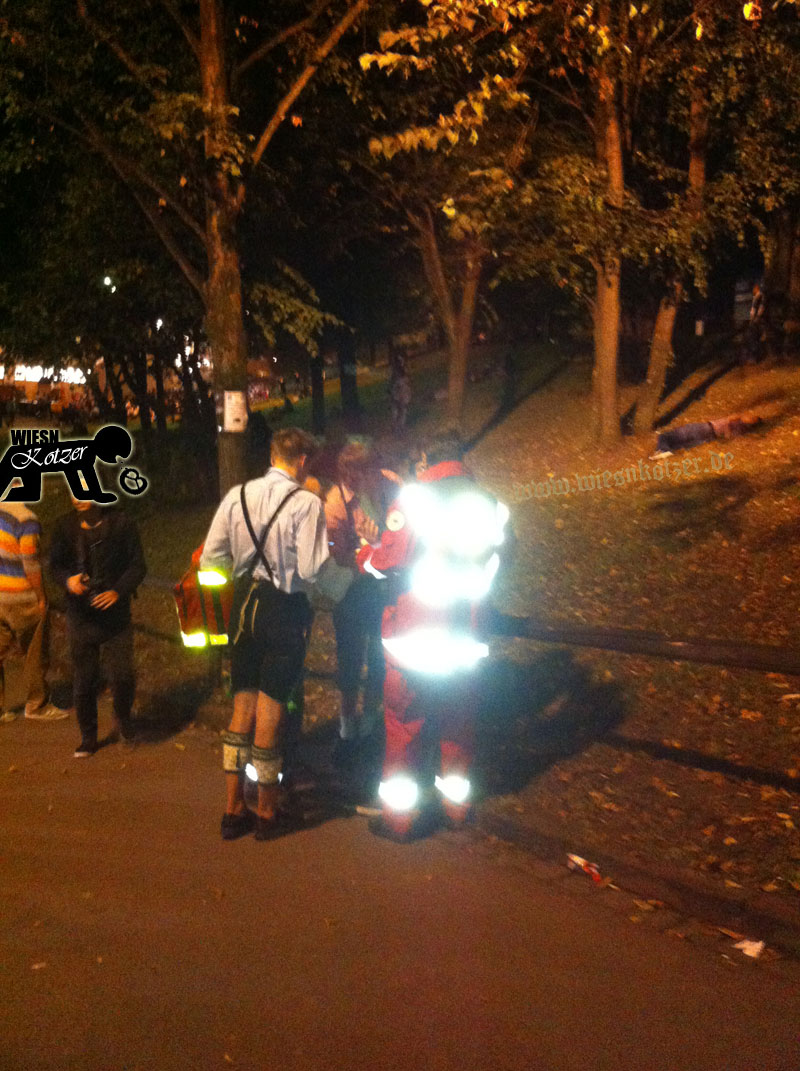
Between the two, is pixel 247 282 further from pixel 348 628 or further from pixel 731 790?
pixel 731 790

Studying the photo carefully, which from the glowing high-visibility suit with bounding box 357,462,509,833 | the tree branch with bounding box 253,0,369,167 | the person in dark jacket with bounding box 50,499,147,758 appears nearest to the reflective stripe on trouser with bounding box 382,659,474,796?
the glowing high-visibility suit with bounding box 357,462,509,833

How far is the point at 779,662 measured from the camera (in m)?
5.61

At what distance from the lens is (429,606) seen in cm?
621

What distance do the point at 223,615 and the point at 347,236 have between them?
14948mm

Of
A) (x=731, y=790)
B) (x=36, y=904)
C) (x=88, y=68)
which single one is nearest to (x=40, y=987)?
(x=36, y=904)

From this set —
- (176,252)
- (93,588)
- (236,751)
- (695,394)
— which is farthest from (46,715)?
(695,394)

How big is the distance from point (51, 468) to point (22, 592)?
3.39 meters

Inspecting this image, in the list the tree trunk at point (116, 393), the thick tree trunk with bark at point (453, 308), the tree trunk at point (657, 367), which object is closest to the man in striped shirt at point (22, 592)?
the tree trunk at point (657, 367)

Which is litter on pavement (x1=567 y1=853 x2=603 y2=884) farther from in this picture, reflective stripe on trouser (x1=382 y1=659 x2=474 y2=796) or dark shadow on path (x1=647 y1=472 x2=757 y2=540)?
dark shadow on path (x1=647 y1=472 x2=757 y2=540)

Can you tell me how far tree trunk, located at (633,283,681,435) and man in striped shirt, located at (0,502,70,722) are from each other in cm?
1159

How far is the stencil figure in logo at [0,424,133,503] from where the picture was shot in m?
8.27

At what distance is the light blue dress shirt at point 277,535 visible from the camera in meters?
6.19

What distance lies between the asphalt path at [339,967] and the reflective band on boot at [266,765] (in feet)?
1.10

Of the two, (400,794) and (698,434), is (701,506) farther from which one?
(400,794)
